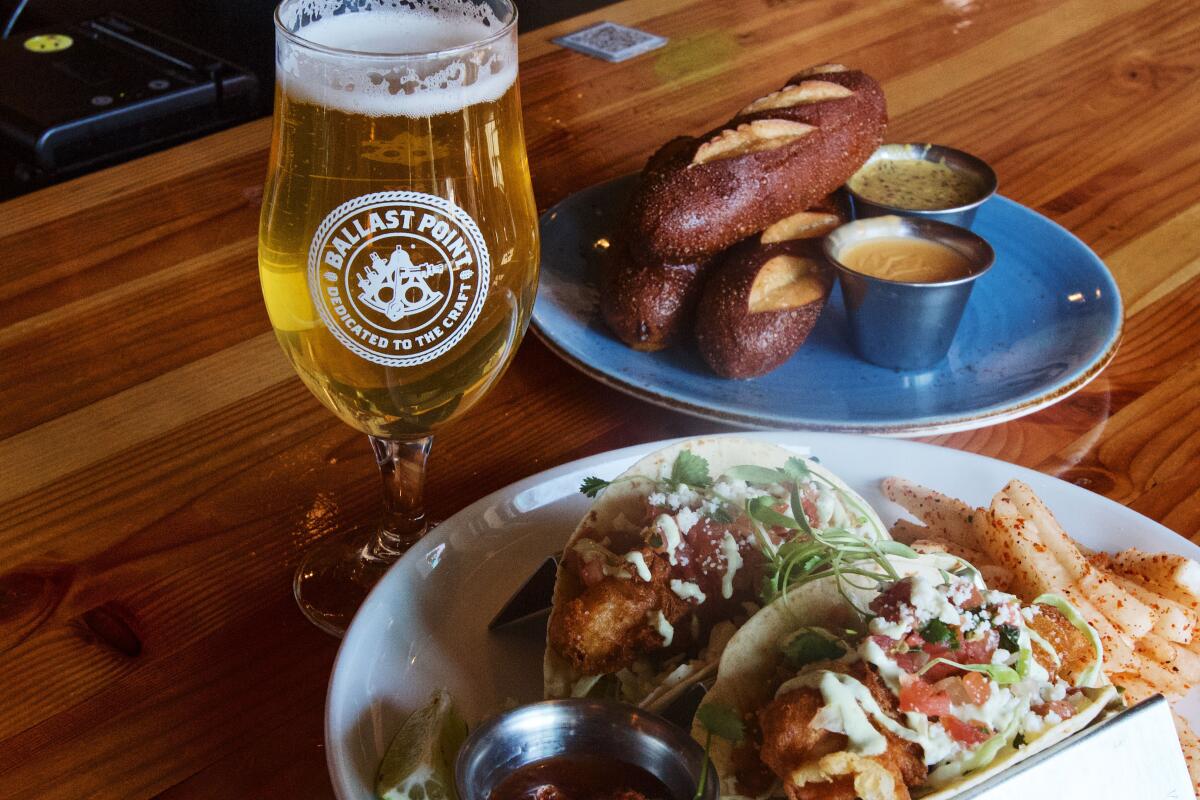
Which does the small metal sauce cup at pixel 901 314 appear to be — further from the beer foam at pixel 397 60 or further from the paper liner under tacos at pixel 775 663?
the beer foam at pixel 397 60

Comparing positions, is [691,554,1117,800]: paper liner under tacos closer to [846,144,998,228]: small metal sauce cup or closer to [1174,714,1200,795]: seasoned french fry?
[1174,714,1200,795]: seasoned french fry

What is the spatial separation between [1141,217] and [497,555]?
5.94ft

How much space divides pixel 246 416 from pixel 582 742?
0.91 m

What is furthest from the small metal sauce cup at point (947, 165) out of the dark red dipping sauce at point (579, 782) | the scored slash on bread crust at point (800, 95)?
the dark red dipping sauce at point (579, 782)

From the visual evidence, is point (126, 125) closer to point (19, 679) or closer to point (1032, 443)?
point (19, 679)

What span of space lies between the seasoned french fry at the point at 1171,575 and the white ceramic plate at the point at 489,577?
0.08 metres

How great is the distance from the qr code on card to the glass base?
1962 mm

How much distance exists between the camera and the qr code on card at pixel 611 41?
3225mm

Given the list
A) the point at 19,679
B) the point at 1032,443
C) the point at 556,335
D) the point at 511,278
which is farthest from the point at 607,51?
the point at 19,679

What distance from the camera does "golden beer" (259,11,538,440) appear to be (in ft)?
4.11

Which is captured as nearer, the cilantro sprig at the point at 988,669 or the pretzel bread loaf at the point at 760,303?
the cilantro sprig at the point at 988,669

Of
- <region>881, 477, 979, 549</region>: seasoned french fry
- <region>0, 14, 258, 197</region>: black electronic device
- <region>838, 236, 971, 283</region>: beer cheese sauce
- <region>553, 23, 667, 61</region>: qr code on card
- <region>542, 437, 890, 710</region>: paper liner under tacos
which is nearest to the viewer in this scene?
<region>542, 437, 890, 710</region>: paper liner under tacos

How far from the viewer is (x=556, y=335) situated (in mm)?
1988

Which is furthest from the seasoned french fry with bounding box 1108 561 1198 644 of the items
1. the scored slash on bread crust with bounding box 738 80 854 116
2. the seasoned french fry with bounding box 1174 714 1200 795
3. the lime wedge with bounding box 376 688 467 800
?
the scored slash on bread crust with bounding box 738 80 854 116
